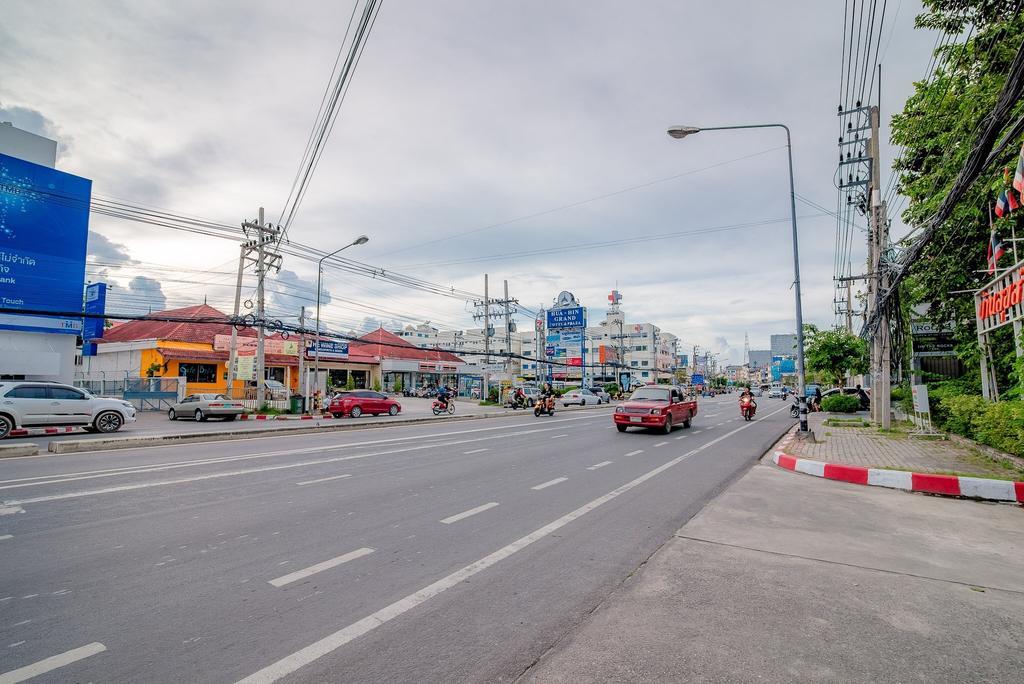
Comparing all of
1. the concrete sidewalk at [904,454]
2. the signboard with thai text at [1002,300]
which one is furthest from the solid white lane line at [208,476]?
the signboard with thai text at [1002,300]

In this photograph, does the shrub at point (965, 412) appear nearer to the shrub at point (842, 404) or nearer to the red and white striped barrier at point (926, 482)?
the red and white striped barrier at point (926, 482)

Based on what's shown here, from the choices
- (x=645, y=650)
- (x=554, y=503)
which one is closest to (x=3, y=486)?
(x=554, y=503)

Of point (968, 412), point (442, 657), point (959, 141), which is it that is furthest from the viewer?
point (959, 141)

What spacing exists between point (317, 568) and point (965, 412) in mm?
14886

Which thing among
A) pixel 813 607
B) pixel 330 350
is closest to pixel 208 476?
pixel 813 607

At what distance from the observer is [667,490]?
7.78 m

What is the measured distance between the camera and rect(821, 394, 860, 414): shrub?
31.0 m

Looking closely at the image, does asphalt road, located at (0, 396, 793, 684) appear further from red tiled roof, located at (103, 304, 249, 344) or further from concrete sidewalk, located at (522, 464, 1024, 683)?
red tiled roof, located at (103, 304, 249, 344)

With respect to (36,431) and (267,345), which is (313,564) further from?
(267,345)

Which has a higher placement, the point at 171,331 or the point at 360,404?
the point at 171,331

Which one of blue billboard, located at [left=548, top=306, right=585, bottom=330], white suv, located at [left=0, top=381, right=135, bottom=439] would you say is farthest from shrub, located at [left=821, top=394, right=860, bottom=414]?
white suv, located at [left=0, top=381, right=135, bottom=439]

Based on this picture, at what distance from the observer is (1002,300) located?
33.7 ft

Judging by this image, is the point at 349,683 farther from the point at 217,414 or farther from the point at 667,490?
the point at 217,414

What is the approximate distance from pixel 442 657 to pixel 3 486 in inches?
347
